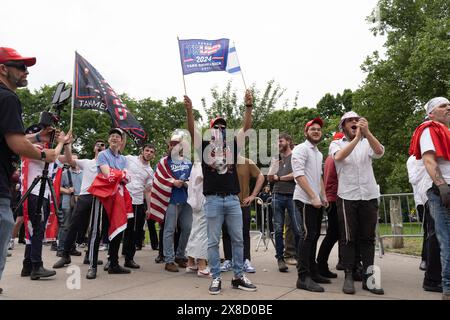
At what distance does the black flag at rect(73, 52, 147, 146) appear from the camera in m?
7.28

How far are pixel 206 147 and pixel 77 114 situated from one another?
36.4 m

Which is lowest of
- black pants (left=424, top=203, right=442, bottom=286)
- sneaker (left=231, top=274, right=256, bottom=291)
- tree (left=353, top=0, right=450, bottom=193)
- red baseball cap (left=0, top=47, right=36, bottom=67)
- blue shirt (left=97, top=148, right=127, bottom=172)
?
sneaker (left=231, top=274, right=256, bottom=291)

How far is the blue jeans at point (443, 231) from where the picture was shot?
13.3ft

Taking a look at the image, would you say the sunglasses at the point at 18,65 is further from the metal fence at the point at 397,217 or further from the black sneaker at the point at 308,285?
the metal fence at the point at 397,217

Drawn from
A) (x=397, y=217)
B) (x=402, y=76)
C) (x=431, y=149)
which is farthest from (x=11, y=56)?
(x=402, y=76)

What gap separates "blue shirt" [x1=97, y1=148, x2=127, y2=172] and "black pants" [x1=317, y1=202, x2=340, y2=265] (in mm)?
3130

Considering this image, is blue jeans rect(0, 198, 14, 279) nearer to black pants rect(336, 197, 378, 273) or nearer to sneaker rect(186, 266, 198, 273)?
sneaker rect(186, 266, 198, 273)

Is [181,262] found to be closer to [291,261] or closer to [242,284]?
[291,261]

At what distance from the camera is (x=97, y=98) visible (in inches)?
294

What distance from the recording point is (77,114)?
37938 mm

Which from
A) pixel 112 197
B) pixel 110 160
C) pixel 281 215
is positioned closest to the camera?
pixel 112 197

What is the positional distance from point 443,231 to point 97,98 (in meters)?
6.15

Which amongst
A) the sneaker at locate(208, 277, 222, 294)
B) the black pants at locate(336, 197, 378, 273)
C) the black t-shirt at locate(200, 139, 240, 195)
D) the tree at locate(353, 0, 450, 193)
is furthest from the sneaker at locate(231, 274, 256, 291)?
the tree at locate(353, 0, 450, 193)

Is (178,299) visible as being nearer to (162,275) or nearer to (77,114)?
(162,275)
